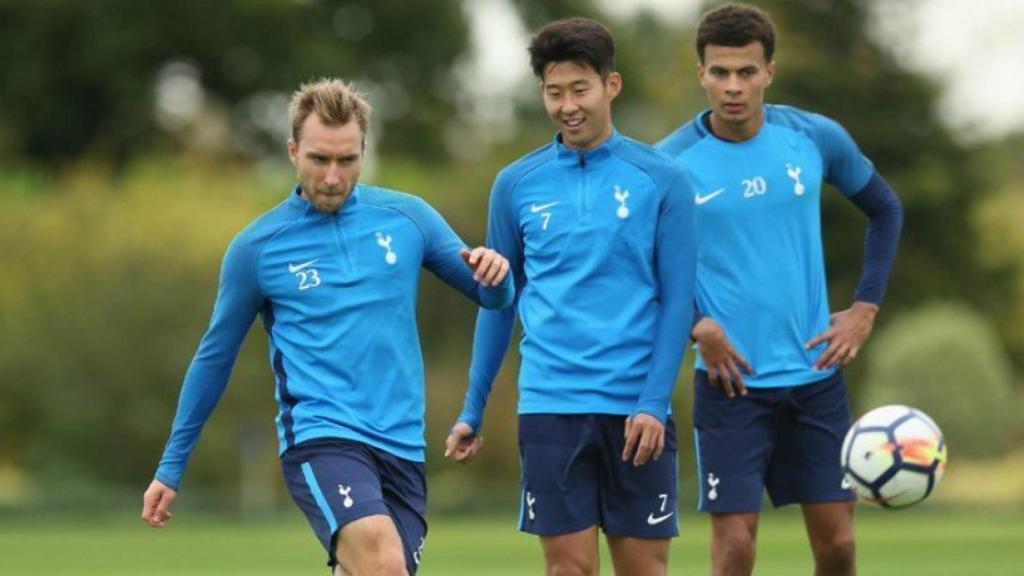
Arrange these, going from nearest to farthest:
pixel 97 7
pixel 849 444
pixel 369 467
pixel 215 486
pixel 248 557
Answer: pixel 369 467 → pixel 849 444 → pixel 248 557 → pixel 215 486 → pixel 97 7

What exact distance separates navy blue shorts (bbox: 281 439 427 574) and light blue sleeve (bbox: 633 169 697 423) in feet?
3.07

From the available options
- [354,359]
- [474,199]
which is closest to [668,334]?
[354,359]

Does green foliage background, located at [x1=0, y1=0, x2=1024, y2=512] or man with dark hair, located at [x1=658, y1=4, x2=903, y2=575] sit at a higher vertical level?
green foliage background, located at [x1=0, y1=0, x2=1024, y2=512]

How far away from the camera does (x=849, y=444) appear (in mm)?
8609

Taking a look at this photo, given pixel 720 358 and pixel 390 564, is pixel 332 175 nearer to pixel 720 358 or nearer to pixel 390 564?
pixel 390 564

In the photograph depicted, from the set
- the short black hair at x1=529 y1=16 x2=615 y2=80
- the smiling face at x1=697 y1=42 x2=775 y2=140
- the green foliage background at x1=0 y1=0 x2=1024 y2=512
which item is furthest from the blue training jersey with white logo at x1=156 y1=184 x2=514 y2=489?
the green foliage background at x1=0 y1=0 x2=1024 y2=512

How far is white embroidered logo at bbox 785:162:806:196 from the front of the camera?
8805 mm

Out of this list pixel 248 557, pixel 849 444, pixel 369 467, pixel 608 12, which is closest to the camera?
pixel 369 467

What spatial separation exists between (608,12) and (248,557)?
34870 mm

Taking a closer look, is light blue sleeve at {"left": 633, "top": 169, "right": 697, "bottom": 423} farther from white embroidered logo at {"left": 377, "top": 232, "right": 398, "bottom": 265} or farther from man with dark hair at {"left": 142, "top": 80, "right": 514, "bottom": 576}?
white embroidered logo at {"left": 377, "top": 232, "right": 398, "bottom": 265}

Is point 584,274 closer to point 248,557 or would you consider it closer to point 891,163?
point 248,557

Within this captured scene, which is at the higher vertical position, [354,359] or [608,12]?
[608,12]

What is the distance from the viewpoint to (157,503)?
24.9 feet

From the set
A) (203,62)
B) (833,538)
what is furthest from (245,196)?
(833,538)
